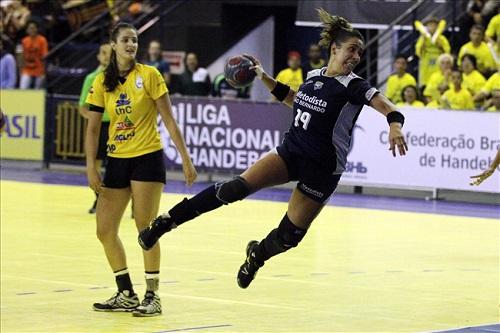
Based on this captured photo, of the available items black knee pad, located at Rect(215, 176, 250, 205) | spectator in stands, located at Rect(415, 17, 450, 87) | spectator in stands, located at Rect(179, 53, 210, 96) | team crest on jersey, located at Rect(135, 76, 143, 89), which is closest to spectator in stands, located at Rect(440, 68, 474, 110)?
spectator in stands, located at Rect(415, 17, 450, 87)

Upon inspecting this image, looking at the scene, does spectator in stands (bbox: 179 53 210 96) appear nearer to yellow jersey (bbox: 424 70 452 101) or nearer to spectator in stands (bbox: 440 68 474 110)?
yellow jersey (bbox: 424 70 452 101)

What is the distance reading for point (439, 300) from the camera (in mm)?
13258

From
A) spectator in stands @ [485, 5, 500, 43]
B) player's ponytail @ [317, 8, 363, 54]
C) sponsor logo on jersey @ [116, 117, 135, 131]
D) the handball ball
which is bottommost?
sponsor logo on jersey @ [116, 117, 135, 131]

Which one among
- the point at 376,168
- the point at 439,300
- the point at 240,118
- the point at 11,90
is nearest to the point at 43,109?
the point at 11,90

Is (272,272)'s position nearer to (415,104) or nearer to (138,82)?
(138,82)

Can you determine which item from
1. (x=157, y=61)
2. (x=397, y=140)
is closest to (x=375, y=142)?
(x=157, y=61)

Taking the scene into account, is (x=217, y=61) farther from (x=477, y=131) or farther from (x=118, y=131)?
(x=118, y=131)

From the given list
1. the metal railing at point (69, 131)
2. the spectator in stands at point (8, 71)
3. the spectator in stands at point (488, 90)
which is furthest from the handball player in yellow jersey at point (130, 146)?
the spectator in stands at point (8, 71)

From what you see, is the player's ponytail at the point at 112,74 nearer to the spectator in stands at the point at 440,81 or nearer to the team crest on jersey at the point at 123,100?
the team crest on jersey at the point at 123,100

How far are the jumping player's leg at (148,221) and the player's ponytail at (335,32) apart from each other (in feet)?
7.04

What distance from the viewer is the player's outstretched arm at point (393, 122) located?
963 centimetres

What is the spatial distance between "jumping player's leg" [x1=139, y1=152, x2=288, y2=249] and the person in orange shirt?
71.9 feet

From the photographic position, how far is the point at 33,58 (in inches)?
1275

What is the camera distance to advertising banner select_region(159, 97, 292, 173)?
26344mm
